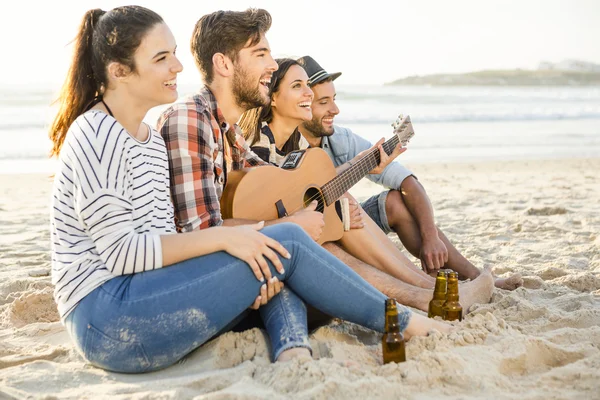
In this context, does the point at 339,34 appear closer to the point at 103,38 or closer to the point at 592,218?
the point at 592,218

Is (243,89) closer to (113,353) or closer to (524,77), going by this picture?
(113,353)

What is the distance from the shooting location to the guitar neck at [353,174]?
3973 millimetres

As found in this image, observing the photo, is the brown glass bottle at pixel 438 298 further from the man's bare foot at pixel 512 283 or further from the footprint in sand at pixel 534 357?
the man's bare foot at pixel 512 283

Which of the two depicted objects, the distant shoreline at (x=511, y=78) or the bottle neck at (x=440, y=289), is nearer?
the bottle neck at (x=440, y=289)

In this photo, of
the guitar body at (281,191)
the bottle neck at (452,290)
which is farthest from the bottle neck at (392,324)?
the guitar body at (281,191)

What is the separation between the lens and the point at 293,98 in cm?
427

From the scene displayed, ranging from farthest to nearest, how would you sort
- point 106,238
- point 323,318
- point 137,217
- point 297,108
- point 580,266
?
1. point 580,266
2. point 297,108
3. point 323,318
4. point 137,217
5. point 106,238

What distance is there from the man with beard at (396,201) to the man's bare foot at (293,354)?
185cm

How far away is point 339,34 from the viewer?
1045 inches

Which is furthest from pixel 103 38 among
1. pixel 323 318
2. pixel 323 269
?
pixel 323 318

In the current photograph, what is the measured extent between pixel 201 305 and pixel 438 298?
1413mm

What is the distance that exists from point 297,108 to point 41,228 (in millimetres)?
3124

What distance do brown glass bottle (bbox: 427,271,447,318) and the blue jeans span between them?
0.61m

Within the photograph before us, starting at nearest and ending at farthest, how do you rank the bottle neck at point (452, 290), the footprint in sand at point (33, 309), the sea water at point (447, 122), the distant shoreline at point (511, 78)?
the bottle neck at point (452, 290) → the footprint in sand at point (33, 309) → the sea water at point (447, 122) → the distant shoreline at point (511, 78)
